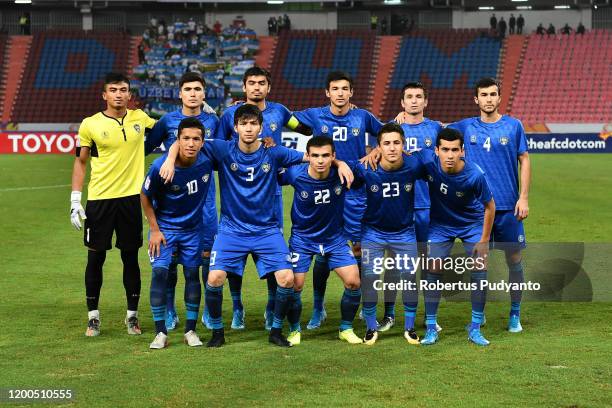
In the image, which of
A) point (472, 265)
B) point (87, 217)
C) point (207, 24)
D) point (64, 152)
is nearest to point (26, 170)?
point (64, 152)

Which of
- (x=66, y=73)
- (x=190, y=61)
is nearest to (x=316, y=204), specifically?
(x=190, y=61)

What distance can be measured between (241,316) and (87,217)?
1592 millimetres

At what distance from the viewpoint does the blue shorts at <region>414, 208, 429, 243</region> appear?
337 inches

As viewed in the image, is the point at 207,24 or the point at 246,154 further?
the point at 207,24

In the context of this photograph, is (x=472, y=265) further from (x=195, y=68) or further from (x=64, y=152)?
(x=195, y=68)

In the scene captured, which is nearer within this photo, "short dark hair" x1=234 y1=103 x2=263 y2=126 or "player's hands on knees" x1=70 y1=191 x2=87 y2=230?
"short dark hair" x1=234 y1=103 x2=263 y2=126

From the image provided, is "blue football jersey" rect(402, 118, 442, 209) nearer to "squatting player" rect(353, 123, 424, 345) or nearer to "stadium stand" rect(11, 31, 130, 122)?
"squatting player" rect(353, 123, 424, 345)

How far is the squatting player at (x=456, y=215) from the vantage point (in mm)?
7426

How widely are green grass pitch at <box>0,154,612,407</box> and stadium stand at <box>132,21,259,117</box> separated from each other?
107ft

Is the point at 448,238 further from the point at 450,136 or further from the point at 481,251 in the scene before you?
the point at 450,136

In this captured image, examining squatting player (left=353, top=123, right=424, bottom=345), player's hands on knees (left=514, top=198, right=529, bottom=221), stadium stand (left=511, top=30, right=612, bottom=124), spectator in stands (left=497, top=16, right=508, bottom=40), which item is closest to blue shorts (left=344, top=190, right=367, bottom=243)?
squatting player (left=353, top=123, right=424, bottom=345)

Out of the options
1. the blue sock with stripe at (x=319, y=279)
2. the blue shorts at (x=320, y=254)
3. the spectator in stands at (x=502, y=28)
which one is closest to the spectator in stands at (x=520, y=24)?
the spectator in stands at (x=502, y=28)

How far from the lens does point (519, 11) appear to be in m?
46.1

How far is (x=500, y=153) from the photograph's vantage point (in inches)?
319
